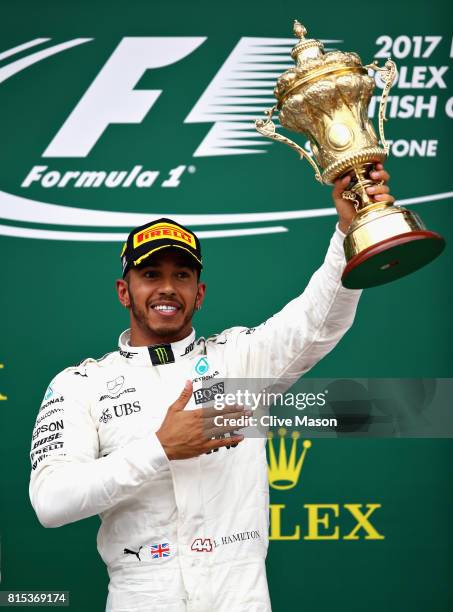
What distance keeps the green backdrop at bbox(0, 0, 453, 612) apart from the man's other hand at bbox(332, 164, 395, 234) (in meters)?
0.93

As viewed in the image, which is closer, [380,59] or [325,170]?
[325,170]

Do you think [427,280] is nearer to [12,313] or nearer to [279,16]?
[279,16]

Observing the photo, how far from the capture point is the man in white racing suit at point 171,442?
72.9 inches

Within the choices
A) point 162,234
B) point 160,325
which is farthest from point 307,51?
point 160,325

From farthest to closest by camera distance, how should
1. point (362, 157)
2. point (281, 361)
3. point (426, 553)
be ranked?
point (426, 553) → point (281, 361) → point (362, 157)

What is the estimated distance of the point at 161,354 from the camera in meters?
2.10

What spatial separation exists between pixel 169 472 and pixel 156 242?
0.53 m

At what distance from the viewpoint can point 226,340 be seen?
2.15 m

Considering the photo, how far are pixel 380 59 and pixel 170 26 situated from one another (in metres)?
0.65

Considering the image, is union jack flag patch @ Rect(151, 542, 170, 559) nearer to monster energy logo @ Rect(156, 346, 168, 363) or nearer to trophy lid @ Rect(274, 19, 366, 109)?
monster energy logo @ Rect(156, 346, 168, 363)

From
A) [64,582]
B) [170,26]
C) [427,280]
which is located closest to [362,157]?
[427,280]

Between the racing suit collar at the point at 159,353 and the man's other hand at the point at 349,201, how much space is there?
527 millimetres

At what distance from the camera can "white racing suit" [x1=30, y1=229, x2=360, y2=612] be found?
186 cm

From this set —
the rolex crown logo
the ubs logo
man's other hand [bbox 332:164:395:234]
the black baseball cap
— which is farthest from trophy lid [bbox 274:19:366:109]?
the rolex crown logo
